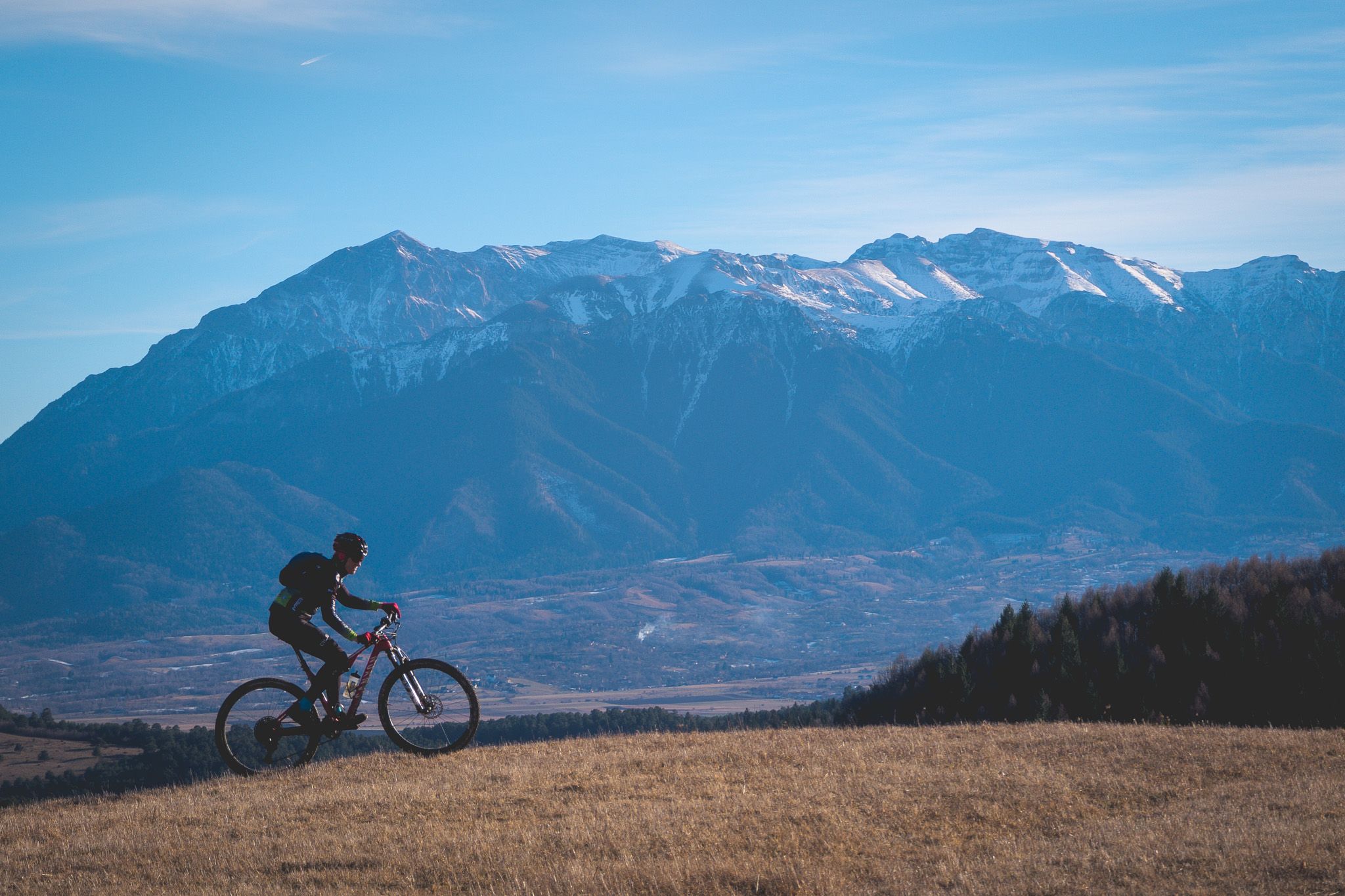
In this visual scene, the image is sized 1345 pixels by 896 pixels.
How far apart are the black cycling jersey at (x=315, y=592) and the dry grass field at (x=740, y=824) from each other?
3263 mm

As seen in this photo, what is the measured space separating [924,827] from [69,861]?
13.5 metres

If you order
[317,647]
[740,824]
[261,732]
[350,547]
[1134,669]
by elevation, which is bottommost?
[1134,669]

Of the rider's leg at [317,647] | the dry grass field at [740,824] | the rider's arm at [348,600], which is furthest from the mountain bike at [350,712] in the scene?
the dry grass field at [740,824]

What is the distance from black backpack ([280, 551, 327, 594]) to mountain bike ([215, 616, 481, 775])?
1.39m

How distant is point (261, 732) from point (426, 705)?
3174 mm

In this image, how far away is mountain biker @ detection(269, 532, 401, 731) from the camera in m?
21.5

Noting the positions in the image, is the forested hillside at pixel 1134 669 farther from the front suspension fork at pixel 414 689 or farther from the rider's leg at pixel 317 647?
the rider's leg at pixel 317 647

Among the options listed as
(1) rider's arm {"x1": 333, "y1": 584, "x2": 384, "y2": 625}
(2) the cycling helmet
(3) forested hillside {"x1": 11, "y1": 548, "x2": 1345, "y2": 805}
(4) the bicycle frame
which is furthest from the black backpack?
(3) forested hillside {"x1": 11, "y1": 548, "x2": 1345, "y2": 805}

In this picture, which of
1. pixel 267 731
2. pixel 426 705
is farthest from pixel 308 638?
pixel 426 705

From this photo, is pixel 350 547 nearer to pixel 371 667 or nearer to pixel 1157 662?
pixel 371 667

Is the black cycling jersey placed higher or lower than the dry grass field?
higher

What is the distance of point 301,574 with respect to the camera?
2145 cm

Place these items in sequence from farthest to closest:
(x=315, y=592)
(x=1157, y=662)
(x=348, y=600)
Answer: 1. (x=1157, y=662)
2. (x=315, y=592)
3. (x=348, y=600)

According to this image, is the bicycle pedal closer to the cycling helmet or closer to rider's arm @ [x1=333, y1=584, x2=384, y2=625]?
rider's arm @ [x1=333, y1=584, x2=384, y2=625]
